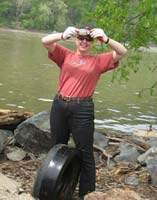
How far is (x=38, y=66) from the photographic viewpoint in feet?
102

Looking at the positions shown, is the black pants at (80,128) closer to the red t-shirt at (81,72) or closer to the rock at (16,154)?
the red t-shirt at (81,72)

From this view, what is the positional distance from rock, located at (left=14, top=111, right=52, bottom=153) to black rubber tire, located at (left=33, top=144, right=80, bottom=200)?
1915 millimetres

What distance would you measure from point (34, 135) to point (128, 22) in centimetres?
527

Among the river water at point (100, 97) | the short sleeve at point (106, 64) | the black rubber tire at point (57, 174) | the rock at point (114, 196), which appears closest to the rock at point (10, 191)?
the black rubber tire at point (57, 174)

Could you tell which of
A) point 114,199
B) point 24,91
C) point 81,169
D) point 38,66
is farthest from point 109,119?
point 38,66

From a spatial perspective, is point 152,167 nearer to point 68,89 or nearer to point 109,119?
point 68,89

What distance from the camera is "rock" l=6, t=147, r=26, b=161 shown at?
7352mm

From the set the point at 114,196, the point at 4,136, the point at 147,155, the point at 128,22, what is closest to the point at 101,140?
the point at 147,155

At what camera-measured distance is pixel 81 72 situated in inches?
216

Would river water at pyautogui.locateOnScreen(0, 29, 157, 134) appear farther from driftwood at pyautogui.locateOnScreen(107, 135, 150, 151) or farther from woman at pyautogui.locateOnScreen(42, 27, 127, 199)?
woman at pyautogui.locateOnScreen(42, 27, 127, 199)

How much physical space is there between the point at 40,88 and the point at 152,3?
11.1m

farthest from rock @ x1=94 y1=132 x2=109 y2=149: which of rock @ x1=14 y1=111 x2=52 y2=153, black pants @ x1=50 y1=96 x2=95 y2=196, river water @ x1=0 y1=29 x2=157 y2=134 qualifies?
river water @ x1=0 y1=29 x2=157 y2=134

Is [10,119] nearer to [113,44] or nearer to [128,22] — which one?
[113,44]

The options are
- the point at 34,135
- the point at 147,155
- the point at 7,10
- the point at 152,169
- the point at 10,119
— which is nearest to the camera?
the point at 152,169
